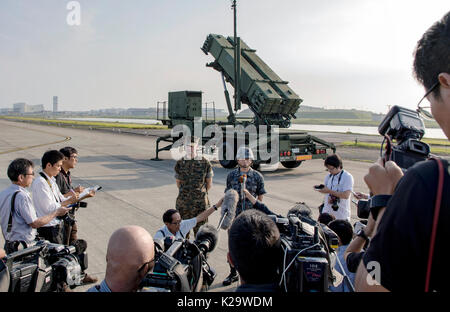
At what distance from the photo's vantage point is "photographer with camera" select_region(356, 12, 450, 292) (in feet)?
3.30

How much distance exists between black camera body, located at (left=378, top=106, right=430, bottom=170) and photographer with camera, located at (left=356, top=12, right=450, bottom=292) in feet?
1.06

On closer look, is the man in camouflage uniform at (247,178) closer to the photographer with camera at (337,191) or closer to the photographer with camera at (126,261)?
the photographer with camera at (337,191)

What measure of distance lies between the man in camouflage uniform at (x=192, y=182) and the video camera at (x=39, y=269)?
2.46 m

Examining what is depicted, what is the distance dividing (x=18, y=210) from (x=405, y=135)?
143 inches

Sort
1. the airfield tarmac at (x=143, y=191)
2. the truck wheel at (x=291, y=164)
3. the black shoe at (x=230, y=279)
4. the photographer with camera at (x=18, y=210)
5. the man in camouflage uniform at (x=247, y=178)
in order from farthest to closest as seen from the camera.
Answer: the truck wheel at (x=291, y=164) → the airfield tarmac at (x=143, y=191) → the man in camouflage uniform at (x=247, y=178) → the black shoe at (x=230, y=279) → the photographer with camera at (x=18, y=210)

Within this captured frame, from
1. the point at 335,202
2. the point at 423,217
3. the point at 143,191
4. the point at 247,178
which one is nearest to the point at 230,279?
the point at 247,178

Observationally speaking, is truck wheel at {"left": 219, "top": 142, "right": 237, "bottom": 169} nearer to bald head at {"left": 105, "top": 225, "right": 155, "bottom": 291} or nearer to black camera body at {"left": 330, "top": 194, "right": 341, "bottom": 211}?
black camera body at {"left": 330, "top": 194, "right": 341, "bottom": 211}

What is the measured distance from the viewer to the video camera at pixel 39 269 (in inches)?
86.3

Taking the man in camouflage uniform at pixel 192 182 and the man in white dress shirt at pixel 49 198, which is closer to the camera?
the man in white dress shirt at pixel 49 198

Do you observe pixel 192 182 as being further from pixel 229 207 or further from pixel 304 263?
pixel 304 263

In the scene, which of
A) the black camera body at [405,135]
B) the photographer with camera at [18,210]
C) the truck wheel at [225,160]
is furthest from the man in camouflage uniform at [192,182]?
the truck wheel at [225,160]

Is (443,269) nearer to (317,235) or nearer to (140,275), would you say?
(317,235)

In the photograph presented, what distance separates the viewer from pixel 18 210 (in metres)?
3.60

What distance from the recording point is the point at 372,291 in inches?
47.6
